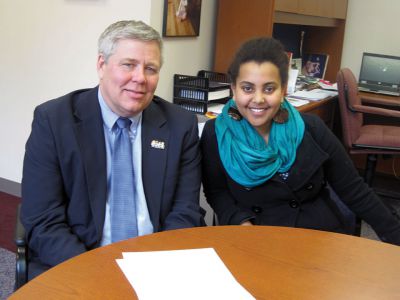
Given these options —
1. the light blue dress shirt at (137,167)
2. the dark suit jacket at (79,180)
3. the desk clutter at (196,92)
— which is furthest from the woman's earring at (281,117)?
the desk clutter at (196,92)

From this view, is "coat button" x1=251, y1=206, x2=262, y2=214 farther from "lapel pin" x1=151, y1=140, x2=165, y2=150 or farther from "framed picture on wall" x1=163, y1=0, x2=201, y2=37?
"framed picture on wall" x1=163, y1=0, x2=201, y2=37

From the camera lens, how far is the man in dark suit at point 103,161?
1351 mm

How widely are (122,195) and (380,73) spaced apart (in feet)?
10.7

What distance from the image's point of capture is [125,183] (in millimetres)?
1444

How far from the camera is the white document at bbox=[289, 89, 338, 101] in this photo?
3363mm

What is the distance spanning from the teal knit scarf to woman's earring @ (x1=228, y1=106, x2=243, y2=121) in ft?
0.04

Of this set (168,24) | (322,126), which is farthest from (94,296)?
(168,24)

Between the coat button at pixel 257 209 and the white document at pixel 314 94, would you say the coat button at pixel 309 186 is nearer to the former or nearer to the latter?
the coat button at pixel 257 209

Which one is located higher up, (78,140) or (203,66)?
(203,66)

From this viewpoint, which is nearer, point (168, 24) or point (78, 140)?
point (78, 140)

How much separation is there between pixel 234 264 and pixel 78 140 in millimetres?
633

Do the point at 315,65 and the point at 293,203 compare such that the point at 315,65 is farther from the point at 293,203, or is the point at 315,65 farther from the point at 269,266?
the point at 269,266

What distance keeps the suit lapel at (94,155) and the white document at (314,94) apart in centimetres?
214

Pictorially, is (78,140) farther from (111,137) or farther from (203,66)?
(203,66)
